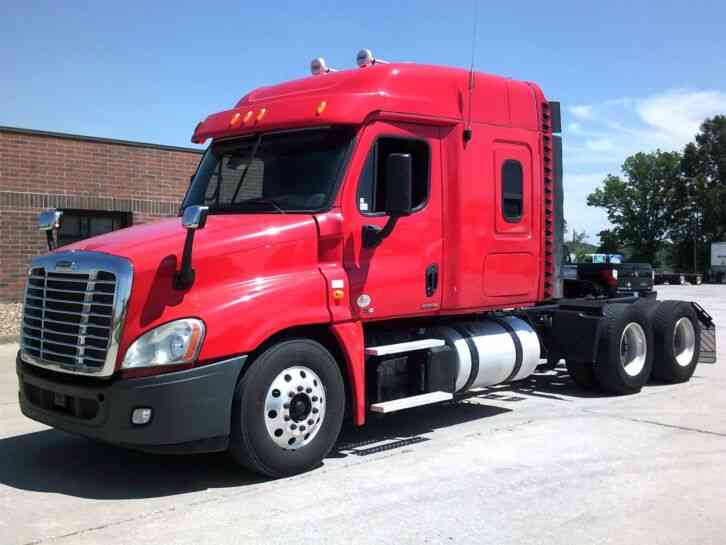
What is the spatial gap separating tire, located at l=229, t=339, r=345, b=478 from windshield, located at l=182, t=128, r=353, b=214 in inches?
46.6

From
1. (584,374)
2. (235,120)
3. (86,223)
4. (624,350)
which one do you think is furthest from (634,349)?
(86,223)

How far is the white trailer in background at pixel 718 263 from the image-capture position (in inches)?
2493

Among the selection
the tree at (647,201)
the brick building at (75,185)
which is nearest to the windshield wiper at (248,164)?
the brick building at (75,185)

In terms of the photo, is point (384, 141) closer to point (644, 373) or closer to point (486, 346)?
point (486, 346)

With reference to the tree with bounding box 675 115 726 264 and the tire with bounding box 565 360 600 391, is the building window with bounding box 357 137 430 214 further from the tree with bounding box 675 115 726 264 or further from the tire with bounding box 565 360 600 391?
the tree with bounding box 675 115 726 264

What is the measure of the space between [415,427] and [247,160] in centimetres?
292

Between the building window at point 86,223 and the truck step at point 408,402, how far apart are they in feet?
37.8

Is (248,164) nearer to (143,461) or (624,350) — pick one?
(143,461)

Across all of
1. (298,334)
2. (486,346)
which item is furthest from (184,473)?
(486,346)

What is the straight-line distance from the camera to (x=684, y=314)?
9.93 metres

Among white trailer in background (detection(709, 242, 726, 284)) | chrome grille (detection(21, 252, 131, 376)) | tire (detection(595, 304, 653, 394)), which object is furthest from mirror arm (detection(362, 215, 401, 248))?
white trailer in background (detection(709, 242, 726, 284))

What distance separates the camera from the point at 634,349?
924cm

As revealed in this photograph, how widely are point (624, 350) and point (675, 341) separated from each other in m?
1.13

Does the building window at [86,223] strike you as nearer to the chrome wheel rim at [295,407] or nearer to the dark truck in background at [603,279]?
the dark truck in background at [603,279]
